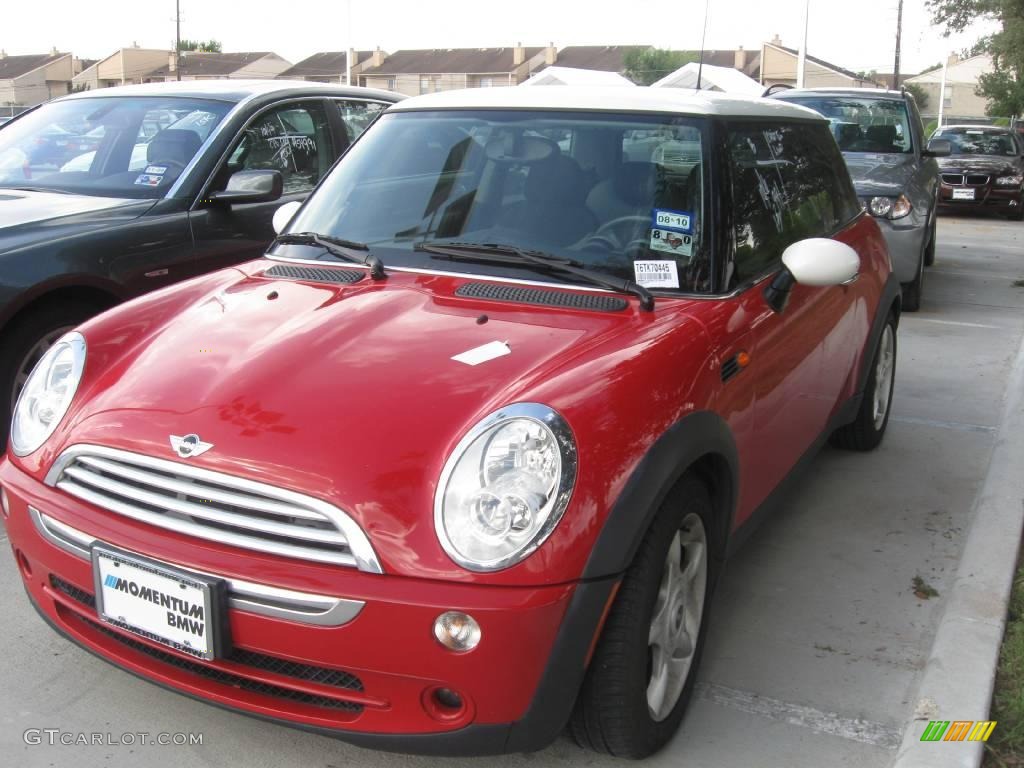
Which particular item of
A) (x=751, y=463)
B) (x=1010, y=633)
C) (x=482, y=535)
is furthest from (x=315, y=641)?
(x=1010, y=633)

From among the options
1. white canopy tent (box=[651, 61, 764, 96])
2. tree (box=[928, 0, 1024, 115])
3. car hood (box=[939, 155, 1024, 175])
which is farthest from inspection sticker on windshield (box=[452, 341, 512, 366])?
white canopy tent (box=[651, 61, 764, 96])

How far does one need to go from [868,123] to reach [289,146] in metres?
6.25

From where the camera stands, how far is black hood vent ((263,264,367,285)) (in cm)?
335

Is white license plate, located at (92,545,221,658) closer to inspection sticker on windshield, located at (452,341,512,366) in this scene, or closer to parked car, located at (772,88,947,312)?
inspection sticker on windshield, located at (452,341,512,366)

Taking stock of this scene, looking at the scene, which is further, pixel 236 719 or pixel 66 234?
pixel 66 234

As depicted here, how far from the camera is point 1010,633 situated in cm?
337

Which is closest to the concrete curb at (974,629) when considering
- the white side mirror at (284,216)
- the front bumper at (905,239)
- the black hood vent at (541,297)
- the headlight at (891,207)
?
the black hood vent at (541,297)

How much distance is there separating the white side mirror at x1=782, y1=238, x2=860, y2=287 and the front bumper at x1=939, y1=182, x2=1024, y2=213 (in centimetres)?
1404

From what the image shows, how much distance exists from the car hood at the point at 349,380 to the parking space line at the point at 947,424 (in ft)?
10.7

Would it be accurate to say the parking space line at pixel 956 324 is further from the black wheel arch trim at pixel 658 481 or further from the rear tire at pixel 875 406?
the black wheel arch trim at pixel 658 481

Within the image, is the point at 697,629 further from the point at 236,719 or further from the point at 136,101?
the point at 136,101

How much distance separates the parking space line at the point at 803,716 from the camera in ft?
9.46

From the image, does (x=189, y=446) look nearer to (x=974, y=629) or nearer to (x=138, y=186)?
(x=974, y=629)

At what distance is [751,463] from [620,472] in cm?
94
